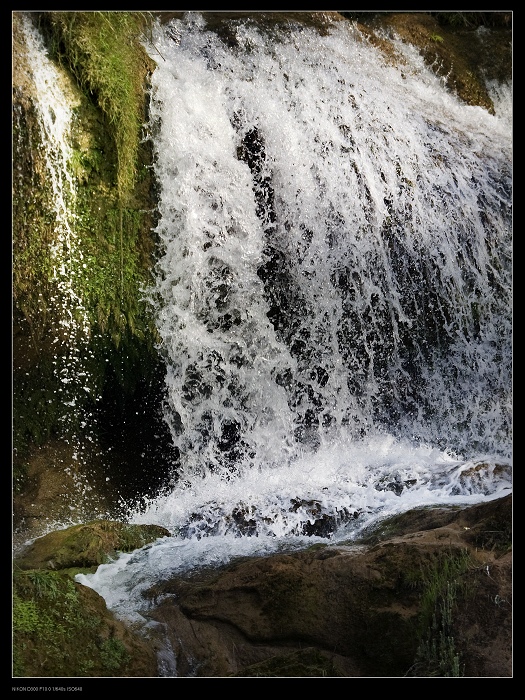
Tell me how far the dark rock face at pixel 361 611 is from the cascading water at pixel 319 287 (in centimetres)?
69

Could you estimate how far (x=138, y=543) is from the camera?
4.17m

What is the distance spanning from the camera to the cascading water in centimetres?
467

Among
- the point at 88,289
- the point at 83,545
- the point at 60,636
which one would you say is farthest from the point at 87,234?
the point at 60,636

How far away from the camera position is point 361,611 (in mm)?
3410

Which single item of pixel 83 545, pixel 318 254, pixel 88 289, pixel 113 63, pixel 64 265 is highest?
pixel 113 63

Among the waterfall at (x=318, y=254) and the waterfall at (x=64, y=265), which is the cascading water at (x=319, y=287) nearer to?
the waterfall at (x=318, y=254)

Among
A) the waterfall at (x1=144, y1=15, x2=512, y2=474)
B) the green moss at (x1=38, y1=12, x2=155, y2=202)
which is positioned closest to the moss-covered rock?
the waterfall at (x1=144, y1=15, x2=512, y2=474)

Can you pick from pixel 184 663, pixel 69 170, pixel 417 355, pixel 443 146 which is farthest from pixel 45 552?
pixel 443 146

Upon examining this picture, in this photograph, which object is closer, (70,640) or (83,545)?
(70,640)

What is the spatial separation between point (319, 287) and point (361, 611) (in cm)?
223

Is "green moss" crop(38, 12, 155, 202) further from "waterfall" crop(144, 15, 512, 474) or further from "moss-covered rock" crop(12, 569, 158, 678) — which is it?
Result: "moss-covered rock" crop(12, 569, 158, 678)

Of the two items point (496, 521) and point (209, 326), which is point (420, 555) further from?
point (209, 326)

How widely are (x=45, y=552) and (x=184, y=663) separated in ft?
3.46

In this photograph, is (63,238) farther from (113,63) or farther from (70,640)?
(70,640)
